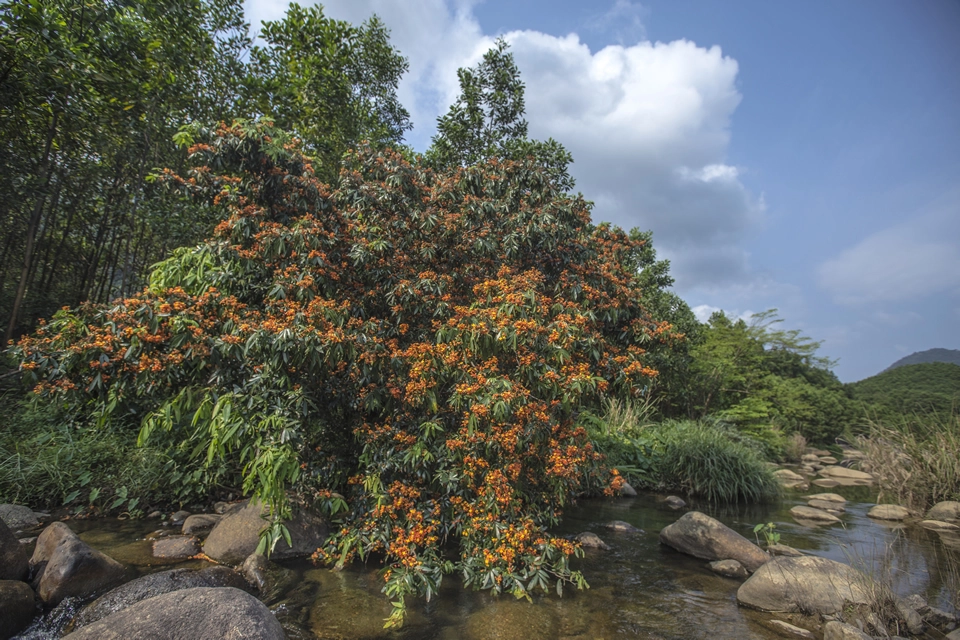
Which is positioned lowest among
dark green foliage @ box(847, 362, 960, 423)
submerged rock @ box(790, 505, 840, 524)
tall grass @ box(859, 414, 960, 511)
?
submerged rock @ box(790, 505, 840, 524)

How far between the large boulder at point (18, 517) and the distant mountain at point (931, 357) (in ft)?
149

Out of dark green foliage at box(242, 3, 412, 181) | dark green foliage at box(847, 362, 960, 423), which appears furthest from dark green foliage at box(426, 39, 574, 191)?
dark green foliage at box(847, 362, 960, 423)

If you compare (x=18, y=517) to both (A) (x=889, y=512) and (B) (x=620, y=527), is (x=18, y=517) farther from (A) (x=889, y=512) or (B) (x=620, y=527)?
(A) (x=889, y=512)

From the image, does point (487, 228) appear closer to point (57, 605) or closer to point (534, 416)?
point (534, 416)

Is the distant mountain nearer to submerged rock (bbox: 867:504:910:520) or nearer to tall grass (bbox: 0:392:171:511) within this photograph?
submerged rock (bbox: 867:504:910:520)

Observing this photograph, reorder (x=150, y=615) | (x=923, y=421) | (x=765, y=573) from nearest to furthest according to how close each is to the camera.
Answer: (x=150, y=615), (x=765, y=573), (x=923, y=421)

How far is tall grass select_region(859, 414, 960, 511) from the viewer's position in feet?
25.9

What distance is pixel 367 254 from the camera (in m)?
4.86

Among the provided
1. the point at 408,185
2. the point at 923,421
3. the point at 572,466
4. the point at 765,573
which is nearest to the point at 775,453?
the point at 923,421

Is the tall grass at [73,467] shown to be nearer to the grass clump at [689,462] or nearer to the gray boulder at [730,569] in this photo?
the gray boulder at [730,569]

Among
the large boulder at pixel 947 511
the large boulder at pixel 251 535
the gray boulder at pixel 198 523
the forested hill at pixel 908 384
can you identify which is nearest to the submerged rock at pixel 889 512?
the large boulder at pixel 947 511

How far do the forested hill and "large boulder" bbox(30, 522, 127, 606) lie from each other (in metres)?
30.4

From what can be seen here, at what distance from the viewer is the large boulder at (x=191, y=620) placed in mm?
2779

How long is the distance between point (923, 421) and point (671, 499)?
483 cm
